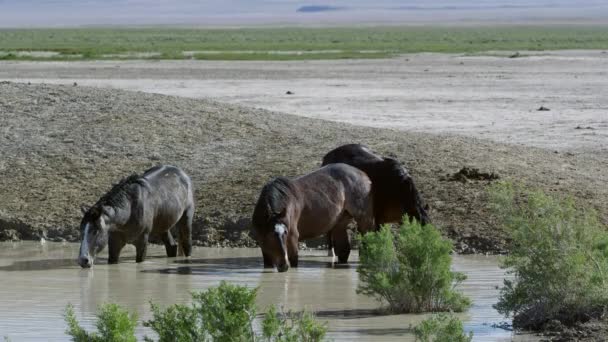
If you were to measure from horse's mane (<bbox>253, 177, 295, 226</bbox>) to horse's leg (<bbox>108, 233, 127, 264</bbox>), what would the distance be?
1784 millimetres

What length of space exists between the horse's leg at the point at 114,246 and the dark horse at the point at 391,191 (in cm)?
233

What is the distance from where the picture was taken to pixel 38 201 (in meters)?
17.0

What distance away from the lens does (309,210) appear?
14.2 meters

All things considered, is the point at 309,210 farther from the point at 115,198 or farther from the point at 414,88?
the point at 414,88

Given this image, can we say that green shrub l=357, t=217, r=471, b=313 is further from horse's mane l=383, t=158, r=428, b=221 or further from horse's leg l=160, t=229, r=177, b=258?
horse's leg l=160, t=229, r=177, b=258

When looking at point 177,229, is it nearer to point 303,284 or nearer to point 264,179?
point 264,179

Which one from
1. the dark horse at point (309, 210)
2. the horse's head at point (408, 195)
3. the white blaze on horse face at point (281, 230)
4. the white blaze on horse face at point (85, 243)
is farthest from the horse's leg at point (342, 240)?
the white blaze on horse face at point (85, 243)

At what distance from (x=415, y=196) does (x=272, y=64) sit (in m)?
37.7

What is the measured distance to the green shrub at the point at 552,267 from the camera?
1056 centimetres

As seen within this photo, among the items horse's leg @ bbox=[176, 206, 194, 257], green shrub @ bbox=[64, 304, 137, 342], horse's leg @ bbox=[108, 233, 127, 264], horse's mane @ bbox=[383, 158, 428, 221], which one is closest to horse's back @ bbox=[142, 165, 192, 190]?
horse's leg @ bbox=[176, 206, 194, 257]

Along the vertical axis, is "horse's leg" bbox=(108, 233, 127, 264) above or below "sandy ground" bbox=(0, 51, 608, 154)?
above

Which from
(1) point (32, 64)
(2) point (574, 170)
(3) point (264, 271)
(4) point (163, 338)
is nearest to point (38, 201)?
(3) point (264, 271)

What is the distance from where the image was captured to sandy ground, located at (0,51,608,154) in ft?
84.4

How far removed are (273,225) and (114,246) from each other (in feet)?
7.10
